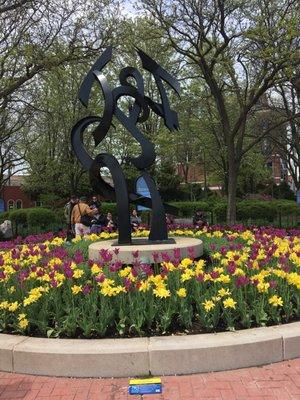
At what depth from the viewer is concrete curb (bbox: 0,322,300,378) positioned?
15.3 feet

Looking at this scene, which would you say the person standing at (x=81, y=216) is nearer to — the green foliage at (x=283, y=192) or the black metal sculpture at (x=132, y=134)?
the black metal sculpture at (x=132, y=134)

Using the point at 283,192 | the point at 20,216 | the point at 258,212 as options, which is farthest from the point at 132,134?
the point at 283,192

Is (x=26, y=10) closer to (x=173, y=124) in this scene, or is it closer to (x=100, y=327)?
(x=173, y=124)

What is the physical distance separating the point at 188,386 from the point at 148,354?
466 mm

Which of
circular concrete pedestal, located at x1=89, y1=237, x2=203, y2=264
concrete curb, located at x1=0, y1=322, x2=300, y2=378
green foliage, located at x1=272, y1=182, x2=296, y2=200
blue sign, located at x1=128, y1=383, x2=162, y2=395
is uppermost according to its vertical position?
green foliage, located at x1=272, y1=182, x2=296, y2=200

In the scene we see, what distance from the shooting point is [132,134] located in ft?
28.5

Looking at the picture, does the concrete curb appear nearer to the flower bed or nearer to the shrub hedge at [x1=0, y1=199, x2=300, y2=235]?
the flower bed

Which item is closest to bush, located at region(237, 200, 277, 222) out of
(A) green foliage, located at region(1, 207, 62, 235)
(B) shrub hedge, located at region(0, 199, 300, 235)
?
(B) shrub hedge, located at region(0, 199, 300, 235)

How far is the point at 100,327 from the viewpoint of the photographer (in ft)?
16.6

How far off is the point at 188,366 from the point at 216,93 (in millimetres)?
14506

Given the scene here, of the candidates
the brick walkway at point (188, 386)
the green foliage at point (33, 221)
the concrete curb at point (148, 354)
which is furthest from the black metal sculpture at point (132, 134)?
the green foliage at point (33, 221)

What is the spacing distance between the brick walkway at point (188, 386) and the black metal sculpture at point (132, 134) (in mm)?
3881

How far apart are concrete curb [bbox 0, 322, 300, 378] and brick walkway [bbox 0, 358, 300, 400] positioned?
8 centimetres

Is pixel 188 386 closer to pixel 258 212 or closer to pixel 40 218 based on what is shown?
pixel 40 218
